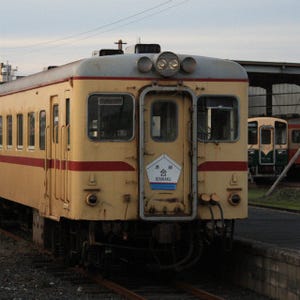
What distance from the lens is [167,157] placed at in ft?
34.4

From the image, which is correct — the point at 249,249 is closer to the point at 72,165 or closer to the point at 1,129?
the point at 72,165

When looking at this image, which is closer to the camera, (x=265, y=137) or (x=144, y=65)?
(x=144, y=65)

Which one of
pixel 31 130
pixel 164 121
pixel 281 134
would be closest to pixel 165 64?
pixel 164 121

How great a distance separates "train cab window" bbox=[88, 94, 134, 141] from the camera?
34.3ft

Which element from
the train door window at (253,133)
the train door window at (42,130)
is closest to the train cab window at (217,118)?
the train door window at (42,130)

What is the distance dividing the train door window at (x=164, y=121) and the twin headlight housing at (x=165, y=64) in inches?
16.2

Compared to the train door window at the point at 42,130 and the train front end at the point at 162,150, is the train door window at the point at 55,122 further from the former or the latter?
the train front end at the point at 162,150

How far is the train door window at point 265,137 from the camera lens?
128ft

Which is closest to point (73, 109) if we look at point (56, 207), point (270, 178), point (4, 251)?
point (56, 207)

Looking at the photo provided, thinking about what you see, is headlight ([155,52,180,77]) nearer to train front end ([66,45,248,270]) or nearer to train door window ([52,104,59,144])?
train front end ([66,45,248,270])

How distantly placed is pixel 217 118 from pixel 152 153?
3.56ft

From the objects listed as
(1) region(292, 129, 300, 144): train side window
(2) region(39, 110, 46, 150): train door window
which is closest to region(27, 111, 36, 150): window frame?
(2) region(39, 110, 46, 150): train door window

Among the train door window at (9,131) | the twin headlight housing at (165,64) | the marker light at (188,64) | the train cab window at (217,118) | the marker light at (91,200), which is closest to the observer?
the marker light at (91,200)

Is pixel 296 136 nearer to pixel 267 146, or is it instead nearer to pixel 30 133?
pixel 267 146
